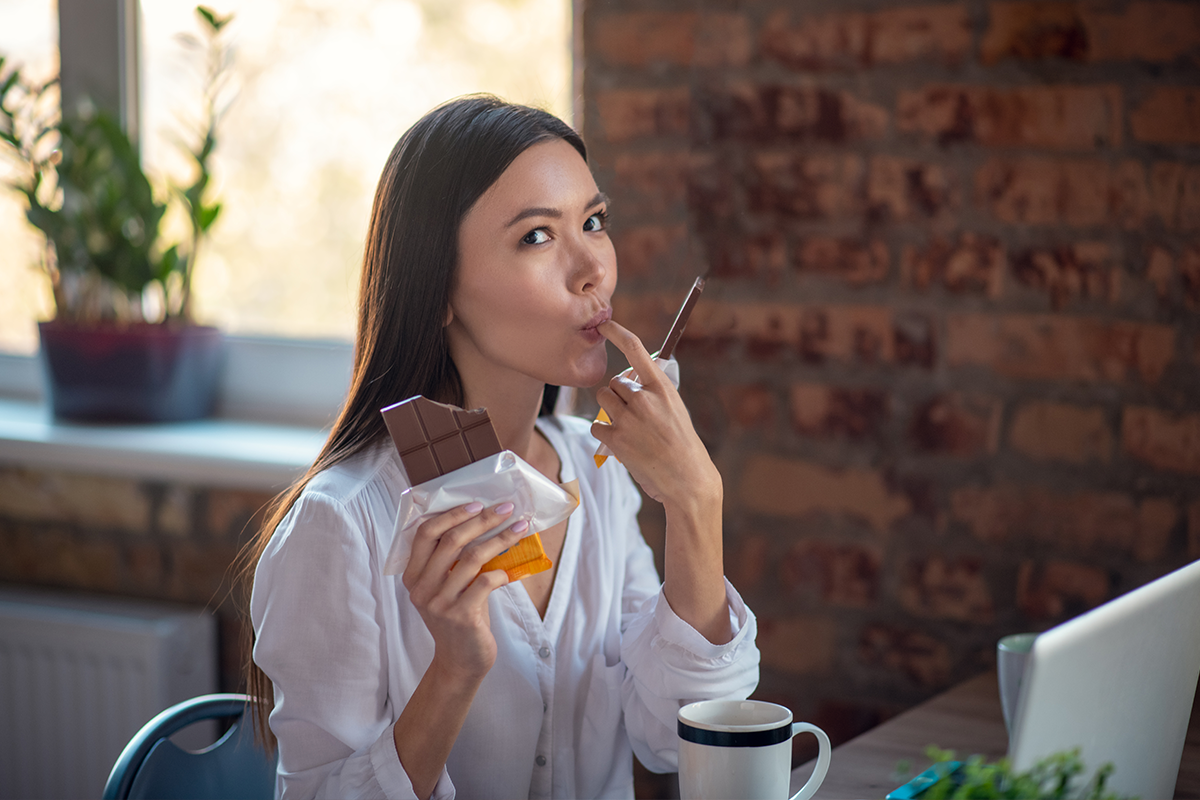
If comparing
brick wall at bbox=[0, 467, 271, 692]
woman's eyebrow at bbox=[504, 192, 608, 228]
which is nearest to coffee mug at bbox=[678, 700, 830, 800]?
woman's eyebrow at bbox=[504, 192, 608, 228]

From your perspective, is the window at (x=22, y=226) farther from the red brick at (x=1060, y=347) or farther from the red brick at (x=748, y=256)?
the red brick at (x=1060, y=347)

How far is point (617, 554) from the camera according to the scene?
133 cm

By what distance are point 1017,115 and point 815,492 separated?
56 centimetres

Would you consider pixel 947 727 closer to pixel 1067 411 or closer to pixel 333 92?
pixel 1067 411

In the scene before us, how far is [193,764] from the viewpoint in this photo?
3.90ft

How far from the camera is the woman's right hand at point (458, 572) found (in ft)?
2.86

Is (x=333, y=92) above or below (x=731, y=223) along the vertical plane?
above

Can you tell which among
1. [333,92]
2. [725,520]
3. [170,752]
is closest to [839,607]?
[725,520]

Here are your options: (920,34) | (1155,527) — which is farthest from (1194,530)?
(920,34)

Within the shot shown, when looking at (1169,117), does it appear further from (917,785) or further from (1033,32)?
(917,785)

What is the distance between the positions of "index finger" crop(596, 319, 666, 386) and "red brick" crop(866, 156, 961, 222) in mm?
557

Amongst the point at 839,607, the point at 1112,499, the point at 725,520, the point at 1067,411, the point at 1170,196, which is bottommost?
the point at 839,607

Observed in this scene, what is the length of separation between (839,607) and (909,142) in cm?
64

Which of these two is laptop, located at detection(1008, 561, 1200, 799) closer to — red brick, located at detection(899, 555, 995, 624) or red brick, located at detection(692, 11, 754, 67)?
red brick, located at detection(899, 555, 995, 624)
